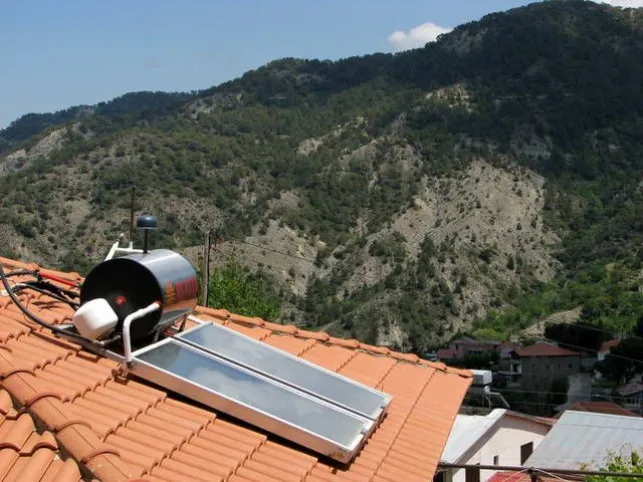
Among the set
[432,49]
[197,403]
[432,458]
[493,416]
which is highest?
[432,49]

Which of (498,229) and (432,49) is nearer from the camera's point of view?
(498,229)

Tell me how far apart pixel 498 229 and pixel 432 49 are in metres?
61.6

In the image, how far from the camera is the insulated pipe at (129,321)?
4.50 metres

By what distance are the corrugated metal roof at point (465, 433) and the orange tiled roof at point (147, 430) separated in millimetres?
6980

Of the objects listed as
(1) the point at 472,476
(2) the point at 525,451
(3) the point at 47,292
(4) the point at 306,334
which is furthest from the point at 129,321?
(2) the point at 525,451

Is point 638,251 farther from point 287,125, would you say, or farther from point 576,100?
point 287,125

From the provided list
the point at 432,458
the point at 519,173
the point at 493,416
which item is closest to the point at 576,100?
the point at 519,173

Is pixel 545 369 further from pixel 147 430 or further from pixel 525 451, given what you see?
pixel 147 430

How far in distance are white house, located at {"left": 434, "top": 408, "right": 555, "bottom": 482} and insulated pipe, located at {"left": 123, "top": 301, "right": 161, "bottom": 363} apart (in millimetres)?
7874

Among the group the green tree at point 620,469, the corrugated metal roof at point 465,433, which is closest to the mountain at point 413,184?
the corrugated metal roof at point 465,433

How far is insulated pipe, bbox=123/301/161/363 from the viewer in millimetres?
4500

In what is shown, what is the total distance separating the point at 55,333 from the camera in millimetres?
4789

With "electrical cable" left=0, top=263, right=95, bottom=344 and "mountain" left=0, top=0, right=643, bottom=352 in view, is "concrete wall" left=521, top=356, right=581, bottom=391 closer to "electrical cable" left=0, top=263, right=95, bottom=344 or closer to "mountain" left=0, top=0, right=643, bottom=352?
"mountain" left=0, top=0, right=643, bottom=352

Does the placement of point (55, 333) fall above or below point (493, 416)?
above
